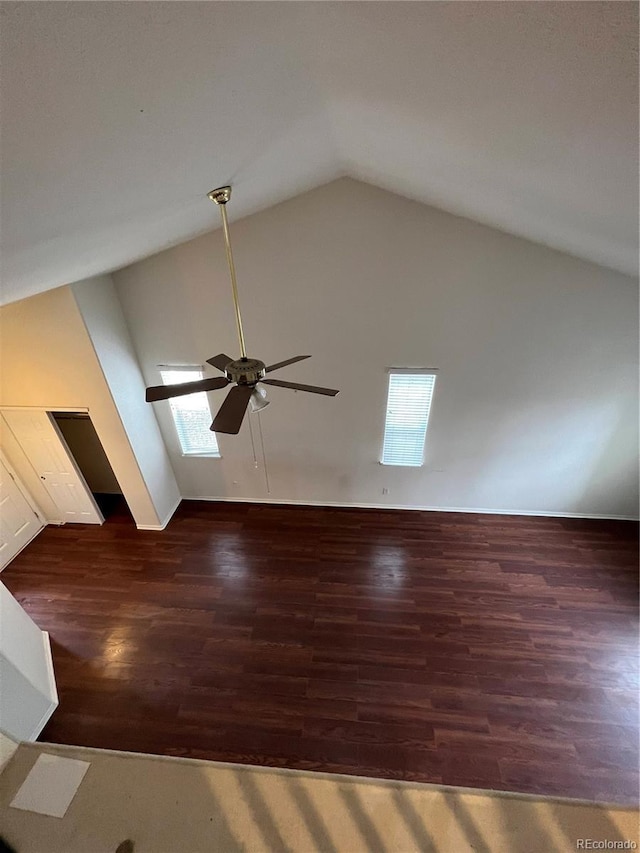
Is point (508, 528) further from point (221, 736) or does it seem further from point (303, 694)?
point (221, 736)

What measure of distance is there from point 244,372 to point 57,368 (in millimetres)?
2931

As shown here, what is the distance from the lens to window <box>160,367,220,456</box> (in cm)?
418

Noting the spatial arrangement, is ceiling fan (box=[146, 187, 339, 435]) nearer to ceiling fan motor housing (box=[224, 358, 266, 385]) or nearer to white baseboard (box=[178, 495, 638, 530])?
ceiling fan motor housing (box=[224, 358, 266, 385])

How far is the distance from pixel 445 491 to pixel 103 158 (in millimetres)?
4534

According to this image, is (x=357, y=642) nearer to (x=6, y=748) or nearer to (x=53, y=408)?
(x=6, y=748)

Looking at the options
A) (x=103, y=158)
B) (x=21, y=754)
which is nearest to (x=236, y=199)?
(x=103, y=158)

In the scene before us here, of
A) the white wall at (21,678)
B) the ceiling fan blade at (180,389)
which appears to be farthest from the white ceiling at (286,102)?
the white wall at (21,678)

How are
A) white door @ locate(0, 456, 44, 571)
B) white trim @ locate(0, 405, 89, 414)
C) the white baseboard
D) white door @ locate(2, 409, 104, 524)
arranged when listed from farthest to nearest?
the white baseboard, white door @ locate(0, 456, 44, 571), white door @ locate(2, 409, 104, 524), white trim @ locate(0, 405, 89, 414)

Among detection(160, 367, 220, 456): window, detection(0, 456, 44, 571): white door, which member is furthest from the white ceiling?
detection(0, 456, 44, 571): white door

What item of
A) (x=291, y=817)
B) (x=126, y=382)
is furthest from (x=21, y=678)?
(x=126, y=382)

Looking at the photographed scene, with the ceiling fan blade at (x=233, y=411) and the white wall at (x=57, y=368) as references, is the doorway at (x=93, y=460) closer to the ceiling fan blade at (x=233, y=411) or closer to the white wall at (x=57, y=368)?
the white wall at (x=57, y=368)

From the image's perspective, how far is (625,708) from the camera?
2895 mm

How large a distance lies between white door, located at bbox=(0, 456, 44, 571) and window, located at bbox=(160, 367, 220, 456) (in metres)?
2.12

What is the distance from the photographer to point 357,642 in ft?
11.1
